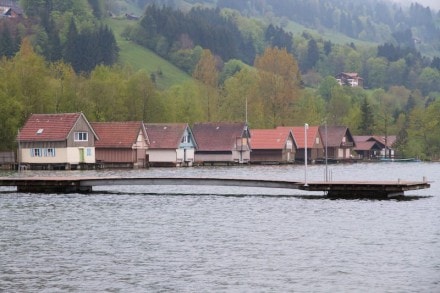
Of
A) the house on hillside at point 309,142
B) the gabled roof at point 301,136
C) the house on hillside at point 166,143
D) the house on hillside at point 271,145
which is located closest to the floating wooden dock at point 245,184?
the house on hillside at point 166,143

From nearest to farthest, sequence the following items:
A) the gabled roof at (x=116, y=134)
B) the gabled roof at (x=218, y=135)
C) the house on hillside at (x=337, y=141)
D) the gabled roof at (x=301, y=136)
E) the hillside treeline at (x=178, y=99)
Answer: the hillside treeline at (x=178, y=99) < the gabled roof at (x=116, y=134) < the gabled roof at (x=218, y=135) < the gabled roof at (x=301, y=136) < the house on hillside at (x=337, y=141)

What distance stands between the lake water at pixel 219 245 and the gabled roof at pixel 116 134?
2115 inches

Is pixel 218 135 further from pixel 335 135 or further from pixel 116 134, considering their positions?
pixel 335 135

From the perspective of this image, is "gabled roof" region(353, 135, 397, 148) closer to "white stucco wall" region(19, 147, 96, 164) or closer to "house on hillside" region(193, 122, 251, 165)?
"house on hillside" region(193, 122, 251, 165)

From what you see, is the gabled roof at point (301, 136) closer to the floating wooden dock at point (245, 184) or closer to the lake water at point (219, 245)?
the floating wooden dock at point (245, 184)

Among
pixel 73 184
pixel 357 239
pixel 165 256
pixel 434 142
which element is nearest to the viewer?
pixel 165 256

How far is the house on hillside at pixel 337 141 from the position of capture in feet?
541

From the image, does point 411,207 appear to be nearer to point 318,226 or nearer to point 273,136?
point 318,226

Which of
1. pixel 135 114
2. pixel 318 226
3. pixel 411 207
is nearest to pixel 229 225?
pixel 318 226

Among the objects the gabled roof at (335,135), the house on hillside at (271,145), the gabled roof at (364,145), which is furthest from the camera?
the gabled roof at (364,145)

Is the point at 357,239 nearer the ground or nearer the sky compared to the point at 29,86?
nearer the ground

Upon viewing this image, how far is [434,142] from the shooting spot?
172 metres

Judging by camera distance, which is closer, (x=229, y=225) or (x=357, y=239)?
(x=357, y=239)

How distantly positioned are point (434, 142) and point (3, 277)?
147 m
